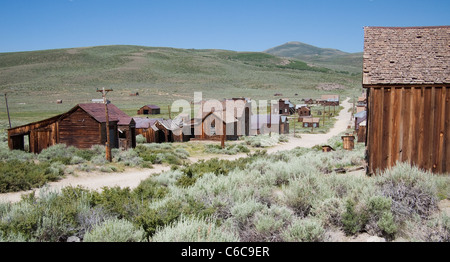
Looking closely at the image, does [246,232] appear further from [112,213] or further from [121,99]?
[121,99]

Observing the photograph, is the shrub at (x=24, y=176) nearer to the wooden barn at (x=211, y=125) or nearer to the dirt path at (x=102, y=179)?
the dirt path at (x=102, y=179)

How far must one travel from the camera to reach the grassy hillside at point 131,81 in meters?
76.1

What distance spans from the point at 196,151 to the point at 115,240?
21.6 m

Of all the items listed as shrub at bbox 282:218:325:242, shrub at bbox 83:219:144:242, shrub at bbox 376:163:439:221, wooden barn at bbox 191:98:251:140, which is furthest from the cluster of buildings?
wooden barn at bbox 191:98:251:140

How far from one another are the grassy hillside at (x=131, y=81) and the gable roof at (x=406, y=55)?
53.5 m

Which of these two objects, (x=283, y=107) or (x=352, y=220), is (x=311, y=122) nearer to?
(x=283, y=107)

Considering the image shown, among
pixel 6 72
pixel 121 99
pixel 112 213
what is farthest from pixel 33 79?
pixel 112 213

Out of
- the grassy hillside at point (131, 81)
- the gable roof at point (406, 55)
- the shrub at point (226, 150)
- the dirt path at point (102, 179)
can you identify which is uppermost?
the grassy hillside at point (131, 81)

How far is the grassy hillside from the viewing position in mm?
76062

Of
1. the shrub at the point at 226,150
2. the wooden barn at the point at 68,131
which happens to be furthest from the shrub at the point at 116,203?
the shrub at the point at 226,150

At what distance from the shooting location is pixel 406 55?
33.1 ft

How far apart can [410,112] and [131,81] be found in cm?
10173

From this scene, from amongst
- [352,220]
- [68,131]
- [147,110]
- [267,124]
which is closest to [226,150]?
[68,131]
